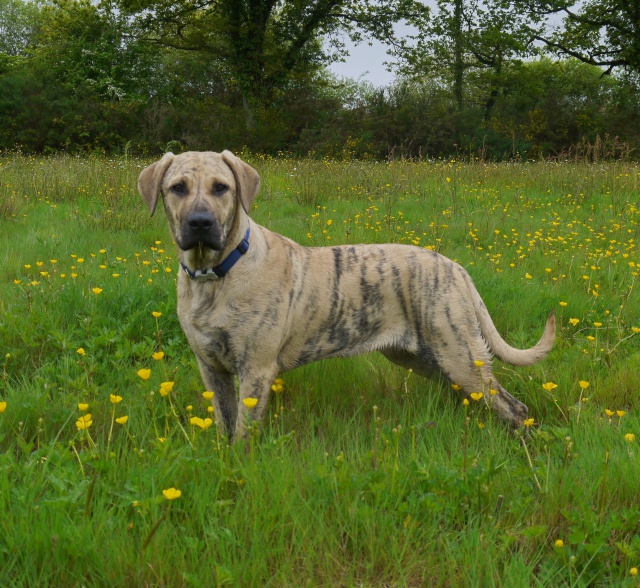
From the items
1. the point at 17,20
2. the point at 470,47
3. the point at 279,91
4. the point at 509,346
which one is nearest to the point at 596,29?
the point at 470,47

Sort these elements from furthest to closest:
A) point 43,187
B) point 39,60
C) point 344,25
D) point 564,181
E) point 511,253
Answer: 1. point 344,25
2. point 39,60
3. point 564,181
4. point 43,187
5. point 511,253

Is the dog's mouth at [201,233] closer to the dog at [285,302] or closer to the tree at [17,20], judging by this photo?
the dog at [285,302]

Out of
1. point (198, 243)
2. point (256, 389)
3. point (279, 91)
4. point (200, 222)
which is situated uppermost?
point (279, 91)

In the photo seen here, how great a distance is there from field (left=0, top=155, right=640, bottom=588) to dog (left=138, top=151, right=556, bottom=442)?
22 centimetres

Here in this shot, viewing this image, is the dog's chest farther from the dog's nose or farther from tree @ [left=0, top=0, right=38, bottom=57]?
tree @ [left=0, top=0, right=38, bottom=57]

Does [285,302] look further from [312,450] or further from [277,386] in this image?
[312,450]

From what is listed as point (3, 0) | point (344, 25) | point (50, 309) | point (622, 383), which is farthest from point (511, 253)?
point (3, 0)

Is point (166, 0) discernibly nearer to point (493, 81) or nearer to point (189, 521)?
point (493, 81)

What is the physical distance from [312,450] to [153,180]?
1.86 m

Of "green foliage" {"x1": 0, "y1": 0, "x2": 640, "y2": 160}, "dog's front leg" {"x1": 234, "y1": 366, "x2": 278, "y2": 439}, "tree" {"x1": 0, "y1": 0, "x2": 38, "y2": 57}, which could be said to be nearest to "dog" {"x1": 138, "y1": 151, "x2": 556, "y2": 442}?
"dog's front leg" {"x1": 234, "y1": 366, "x2": 278, "y2": 439}

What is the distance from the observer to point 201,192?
3076 mm

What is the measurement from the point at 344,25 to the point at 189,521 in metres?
27.1

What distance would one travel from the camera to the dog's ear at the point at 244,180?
3.23 meters

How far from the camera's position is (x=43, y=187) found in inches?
338
